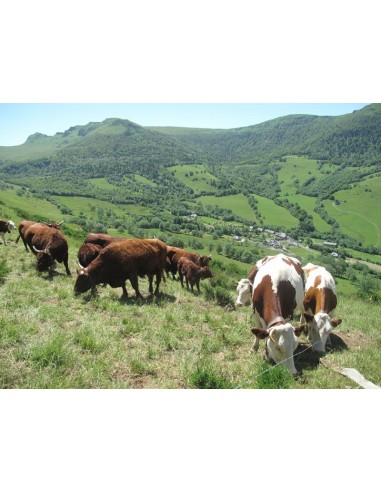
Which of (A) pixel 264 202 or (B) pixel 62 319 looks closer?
(B) pixel 62 319

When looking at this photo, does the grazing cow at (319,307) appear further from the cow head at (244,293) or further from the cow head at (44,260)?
the cow head at (44,260)

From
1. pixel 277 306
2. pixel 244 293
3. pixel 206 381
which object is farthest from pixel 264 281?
pixel 206 381

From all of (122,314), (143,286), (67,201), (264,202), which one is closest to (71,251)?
(143,286)

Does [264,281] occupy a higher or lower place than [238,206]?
higher

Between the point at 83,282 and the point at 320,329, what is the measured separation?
6.77m

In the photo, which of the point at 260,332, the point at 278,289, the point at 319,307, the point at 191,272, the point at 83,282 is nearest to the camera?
the point at 260,332

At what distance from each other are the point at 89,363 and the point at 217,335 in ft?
10.7

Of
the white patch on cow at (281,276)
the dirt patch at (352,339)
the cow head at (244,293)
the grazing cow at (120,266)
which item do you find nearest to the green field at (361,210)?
the dirt patch at (352,339)

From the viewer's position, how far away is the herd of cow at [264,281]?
616 cm

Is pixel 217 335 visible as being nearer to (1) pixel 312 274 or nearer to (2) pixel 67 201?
(1) pixel 312 274

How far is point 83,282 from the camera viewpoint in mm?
9609

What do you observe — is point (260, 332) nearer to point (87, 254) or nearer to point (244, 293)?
point (244, 293)

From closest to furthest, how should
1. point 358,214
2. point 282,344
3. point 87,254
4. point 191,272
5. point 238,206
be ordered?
point 282,344 < point 87,254 < point 191,272 < point 358,214 < point 238,206

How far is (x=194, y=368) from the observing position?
17.4 feet
